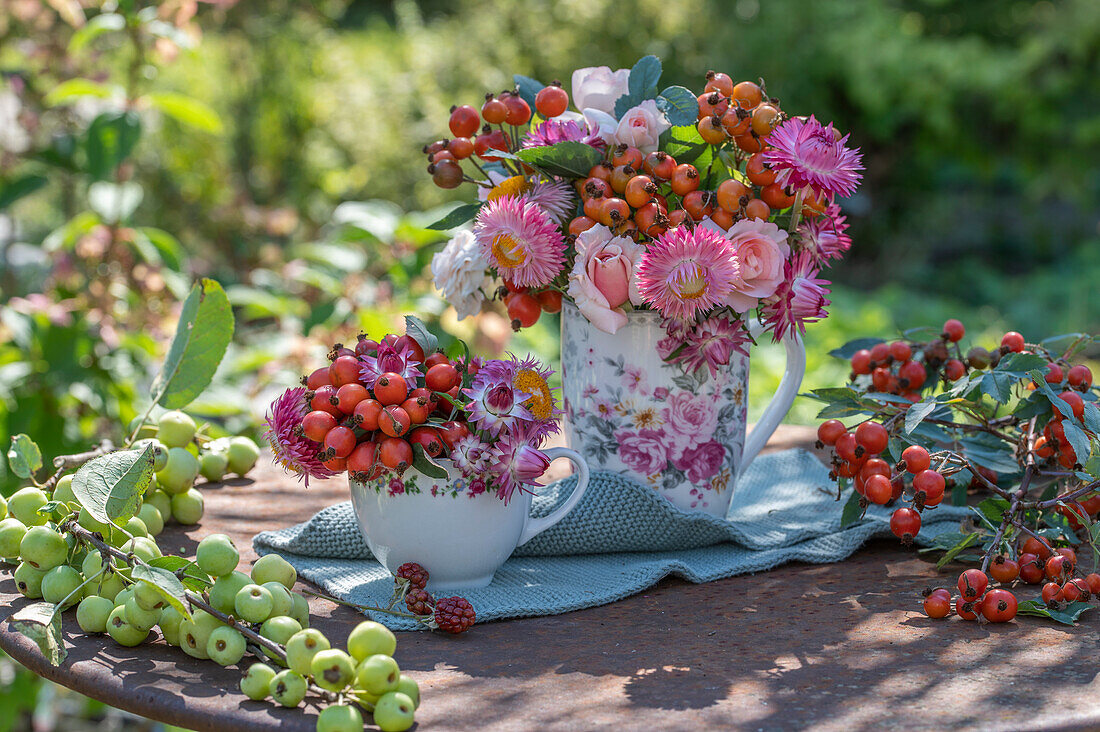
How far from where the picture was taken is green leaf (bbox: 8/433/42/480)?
1.01 m

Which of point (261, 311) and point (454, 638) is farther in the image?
point (261, 311)

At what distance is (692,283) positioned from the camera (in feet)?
3.17

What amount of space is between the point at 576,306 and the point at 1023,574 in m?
0.52

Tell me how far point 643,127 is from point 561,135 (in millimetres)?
89

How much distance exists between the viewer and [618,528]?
1118 mm

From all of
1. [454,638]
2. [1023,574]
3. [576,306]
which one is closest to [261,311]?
[576,306]

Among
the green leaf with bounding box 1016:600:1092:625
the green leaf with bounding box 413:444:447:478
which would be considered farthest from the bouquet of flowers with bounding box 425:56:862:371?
the green leaf with bounding box 1016:600:1092:625

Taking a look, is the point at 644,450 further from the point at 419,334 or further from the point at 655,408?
the point at 419,334

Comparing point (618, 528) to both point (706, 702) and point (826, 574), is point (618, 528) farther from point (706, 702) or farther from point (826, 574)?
point (706, 702)

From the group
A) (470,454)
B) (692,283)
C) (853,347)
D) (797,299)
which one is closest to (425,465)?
(470,454)

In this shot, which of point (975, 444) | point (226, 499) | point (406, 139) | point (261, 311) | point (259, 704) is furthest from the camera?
point (406, 139)

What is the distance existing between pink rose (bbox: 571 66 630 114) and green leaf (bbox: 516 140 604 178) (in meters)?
0.08

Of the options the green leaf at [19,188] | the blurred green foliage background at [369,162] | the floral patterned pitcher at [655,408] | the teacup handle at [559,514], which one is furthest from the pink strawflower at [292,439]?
the green leaf at [19,188]

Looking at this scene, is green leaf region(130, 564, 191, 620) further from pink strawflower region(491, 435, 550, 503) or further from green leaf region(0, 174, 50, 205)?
green leaf region(0, 174, 50, 205)
